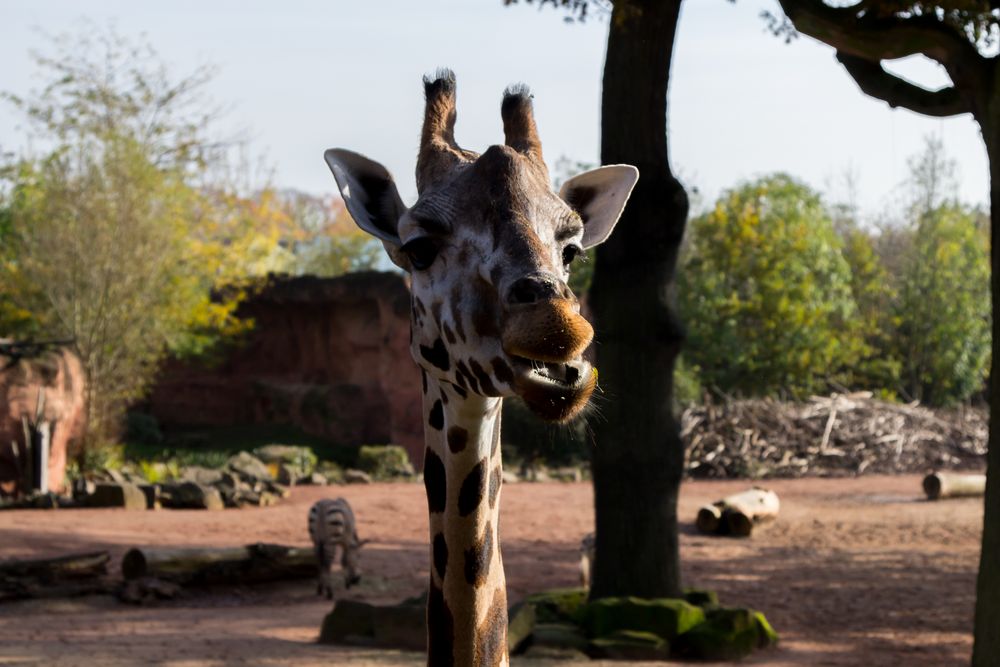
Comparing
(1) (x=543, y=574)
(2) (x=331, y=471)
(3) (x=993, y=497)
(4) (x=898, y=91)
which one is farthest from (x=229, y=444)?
(3) (x=993, y=497)

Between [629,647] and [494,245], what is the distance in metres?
6.65

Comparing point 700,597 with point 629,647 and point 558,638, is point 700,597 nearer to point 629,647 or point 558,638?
point 629,647

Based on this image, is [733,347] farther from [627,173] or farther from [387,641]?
[627,173]

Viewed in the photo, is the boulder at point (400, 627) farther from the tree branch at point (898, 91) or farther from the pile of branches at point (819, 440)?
the pile of branches at point (819, 440)

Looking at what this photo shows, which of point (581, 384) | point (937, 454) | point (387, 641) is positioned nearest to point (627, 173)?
point (581, 384)

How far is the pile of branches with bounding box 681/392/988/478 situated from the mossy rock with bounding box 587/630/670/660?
14703 mm

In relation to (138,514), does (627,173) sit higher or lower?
higher

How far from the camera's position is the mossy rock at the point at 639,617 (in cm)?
945

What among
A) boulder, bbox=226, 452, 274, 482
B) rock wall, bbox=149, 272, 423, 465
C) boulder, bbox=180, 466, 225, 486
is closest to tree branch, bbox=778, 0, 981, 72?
boulder, bbox=180, 466, 225, 486

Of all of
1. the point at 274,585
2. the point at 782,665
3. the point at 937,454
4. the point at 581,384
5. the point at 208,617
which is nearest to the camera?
the point at 581,384

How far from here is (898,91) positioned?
837cm

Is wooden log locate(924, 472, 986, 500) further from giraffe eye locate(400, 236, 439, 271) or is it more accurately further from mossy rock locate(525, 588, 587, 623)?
giraffe eye locate(400, 236, 439, 271)

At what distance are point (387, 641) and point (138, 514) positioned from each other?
388 inches

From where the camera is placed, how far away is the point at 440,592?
3.46 metres
